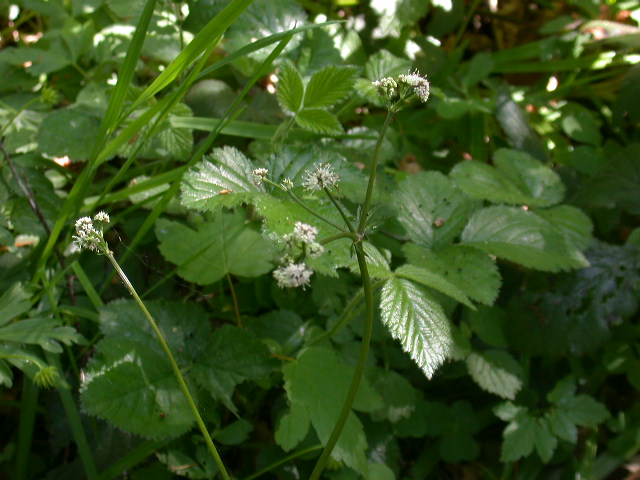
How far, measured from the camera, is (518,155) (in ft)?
6.37

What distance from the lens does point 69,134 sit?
1662 mm

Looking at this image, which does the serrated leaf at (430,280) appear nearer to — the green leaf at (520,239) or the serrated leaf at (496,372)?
the green leaf at (520,239)

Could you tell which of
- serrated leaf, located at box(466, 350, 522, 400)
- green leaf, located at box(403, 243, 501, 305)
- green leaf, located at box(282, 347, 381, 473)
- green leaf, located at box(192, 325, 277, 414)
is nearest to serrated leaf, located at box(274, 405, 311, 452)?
green leaf, located at box(282, 347, 381, 473)

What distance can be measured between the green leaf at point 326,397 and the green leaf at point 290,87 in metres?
0.64

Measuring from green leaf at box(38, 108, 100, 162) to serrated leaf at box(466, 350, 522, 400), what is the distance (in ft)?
4.23

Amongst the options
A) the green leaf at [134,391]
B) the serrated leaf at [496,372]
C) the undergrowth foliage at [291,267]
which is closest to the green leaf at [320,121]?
the undergrowth foliage at [291,267]

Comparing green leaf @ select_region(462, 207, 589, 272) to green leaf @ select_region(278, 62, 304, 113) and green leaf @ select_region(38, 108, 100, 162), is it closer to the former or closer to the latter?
green leaf @ select_region(278, 62, 304, 113)

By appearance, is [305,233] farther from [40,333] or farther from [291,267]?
[40,333]

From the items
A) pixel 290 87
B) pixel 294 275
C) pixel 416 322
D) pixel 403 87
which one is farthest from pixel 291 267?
pixel 290 87

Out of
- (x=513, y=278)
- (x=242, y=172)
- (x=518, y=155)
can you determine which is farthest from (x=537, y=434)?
(x=242, y=172)

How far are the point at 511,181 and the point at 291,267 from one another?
112 centimetres

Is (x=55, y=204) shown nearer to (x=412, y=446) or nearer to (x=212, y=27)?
(x=212, y=27)

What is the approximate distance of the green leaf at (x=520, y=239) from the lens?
1.50 m

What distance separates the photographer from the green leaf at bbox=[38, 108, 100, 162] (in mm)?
1628
